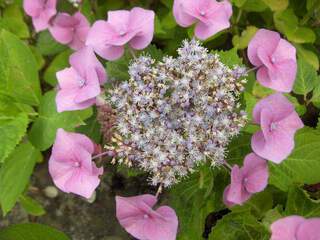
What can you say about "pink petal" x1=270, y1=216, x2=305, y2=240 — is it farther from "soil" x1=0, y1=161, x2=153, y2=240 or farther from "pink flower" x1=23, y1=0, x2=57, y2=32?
"pink flower" x1=23, y1=0, x2=57, y2=32

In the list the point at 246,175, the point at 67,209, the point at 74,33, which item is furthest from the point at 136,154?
the point at 67,209

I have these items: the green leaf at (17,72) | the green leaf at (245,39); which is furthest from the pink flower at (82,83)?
the green leaf at (245,39)

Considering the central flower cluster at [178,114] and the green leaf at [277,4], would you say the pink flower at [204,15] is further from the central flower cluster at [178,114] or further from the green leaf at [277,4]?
the green leaf at [277,4]

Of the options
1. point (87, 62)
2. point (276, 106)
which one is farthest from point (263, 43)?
point (87, 62)

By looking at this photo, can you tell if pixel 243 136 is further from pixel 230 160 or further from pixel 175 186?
pixel 175 186

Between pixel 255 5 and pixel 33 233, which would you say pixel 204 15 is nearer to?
pixel 255 5

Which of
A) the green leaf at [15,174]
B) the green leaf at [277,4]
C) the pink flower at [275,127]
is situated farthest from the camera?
the green leaf at [277,4]
